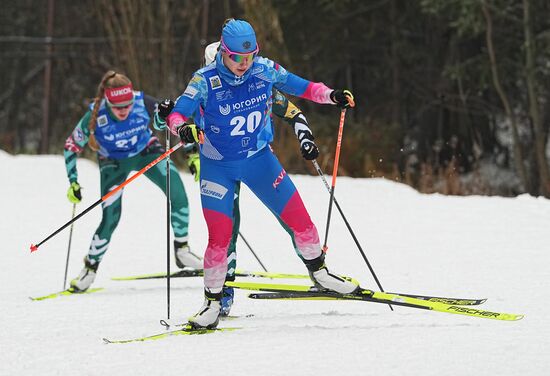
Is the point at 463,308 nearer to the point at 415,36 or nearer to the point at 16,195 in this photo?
the point at 16,195

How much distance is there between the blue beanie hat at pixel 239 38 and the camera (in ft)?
18.7

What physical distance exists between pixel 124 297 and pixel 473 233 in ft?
11.9

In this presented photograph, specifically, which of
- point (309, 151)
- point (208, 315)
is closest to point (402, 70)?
point (309, 151)

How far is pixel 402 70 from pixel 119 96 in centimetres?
858

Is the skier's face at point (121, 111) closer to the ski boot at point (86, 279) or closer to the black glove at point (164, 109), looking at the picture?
the ski boot at point (86, 279)

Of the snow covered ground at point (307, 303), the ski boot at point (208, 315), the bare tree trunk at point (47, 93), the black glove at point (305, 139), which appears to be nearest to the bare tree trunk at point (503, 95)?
the snow covered ground at point (307, 303)

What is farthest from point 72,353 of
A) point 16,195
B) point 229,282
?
point 16,195

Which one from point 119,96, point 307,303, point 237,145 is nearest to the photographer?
point 237,145

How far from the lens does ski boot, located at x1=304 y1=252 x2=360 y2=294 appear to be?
19.8ft

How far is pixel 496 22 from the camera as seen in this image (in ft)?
43.4

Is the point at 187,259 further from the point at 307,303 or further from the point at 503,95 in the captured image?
the point at 503,95

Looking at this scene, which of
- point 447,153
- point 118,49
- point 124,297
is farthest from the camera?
point 118,49

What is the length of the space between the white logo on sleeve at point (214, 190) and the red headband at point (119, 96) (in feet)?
7.28

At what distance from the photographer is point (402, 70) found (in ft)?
51.6
